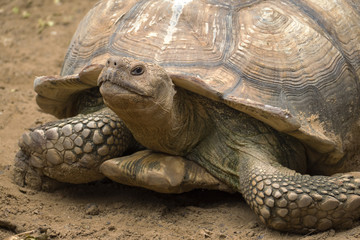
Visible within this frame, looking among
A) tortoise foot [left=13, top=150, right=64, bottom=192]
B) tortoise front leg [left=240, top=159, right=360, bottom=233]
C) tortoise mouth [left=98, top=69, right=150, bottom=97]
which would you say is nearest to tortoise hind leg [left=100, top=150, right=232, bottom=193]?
tortoise front leg [left=240, top=159, right=360, bottom=233]

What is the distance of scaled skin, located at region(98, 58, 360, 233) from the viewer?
3.56 m

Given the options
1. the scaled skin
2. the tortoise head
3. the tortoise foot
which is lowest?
the tortoise foot

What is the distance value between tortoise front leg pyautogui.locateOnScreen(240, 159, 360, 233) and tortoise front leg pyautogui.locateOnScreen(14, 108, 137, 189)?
107 centimetres

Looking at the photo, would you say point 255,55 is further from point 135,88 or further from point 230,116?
point 135,88

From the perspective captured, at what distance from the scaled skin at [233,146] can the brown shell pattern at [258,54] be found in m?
0.20

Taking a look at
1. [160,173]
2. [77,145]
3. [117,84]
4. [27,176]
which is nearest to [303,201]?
[160,173]

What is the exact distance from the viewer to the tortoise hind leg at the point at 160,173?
404cm

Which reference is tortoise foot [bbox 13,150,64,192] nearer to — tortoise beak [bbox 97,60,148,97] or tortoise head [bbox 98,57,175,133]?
tortoise head [bbox 98,57,175,133]

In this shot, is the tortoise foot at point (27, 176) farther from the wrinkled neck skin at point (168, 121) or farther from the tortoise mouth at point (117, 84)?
the tortoise mouth at point (117, 84)

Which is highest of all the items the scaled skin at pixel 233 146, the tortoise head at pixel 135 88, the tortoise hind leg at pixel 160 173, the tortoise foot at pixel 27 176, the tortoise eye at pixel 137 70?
the tortoise eye at pixel 137 70

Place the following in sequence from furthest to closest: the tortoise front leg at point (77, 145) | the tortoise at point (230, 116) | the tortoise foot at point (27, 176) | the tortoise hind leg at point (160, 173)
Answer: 1. the tortoise foot at point (27, 176)
2. the tortoise front leg at point (77, 145)
3. the tortoise hind leg at point (160, 173)
4. the tortoise at point (230, 116)

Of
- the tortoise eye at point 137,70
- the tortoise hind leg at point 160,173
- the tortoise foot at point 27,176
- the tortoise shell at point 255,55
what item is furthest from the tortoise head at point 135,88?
the tortoise foot at point 27,176

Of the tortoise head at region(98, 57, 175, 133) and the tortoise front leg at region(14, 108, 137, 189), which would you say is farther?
the tortoise front leg at region(14, 108, 137, 189)

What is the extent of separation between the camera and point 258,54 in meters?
4.08
